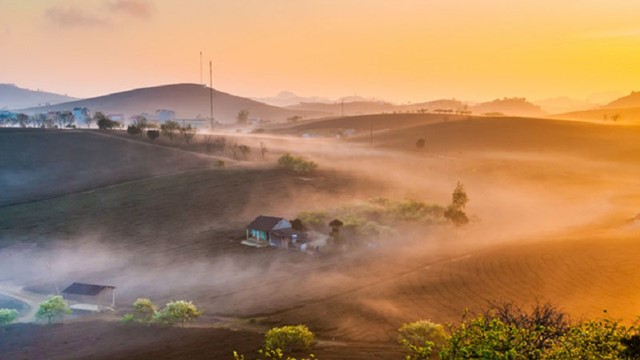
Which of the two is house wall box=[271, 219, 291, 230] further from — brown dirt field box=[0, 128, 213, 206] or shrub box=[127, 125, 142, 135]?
shrub box=[127, 125, 142, 135]

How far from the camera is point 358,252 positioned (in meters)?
58.2

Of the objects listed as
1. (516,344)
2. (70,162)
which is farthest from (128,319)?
(70,162)

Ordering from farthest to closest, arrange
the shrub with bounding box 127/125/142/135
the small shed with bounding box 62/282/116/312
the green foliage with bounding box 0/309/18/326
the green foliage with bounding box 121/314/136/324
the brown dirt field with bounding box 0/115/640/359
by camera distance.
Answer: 1. the shrub with bounding box 127/125/142/135
2. the small shed with bounding box 62/282/116/312
3. the green foliage with bounding box 0/309/18/326
4. the brown dirt field with bounding box 0/115/640/359
5. the green foliage with bounding box 121/314/136/324

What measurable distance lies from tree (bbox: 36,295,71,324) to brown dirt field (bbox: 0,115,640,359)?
12.0 ft

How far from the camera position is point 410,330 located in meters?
31.6

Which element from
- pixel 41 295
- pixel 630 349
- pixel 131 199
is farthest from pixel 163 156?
pixel 630 349

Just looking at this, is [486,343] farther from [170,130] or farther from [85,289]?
[170,130]

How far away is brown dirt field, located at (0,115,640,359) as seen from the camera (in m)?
39.6

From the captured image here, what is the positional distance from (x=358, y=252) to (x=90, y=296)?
89.5 ft

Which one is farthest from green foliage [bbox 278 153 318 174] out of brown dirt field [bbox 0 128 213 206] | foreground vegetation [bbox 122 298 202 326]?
foreground vegetation [bbox 122 298 202 326]

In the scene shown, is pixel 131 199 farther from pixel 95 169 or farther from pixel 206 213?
pixel 95 169

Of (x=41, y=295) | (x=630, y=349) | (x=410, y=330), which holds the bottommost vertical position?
(x=41, y=295)

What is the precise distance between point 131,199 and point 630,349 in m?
75.9

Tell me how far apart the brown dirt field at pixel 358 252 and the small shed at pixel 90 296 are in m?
1.34
